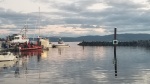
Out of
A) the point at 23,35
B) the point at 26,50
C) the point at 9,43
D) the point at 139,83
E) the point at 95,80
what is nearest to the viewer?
the point at 139,83

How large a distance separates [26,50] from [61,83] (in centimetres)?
8408

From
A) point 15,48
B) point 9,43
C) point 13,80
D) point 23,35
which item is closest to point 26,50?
point 15,48

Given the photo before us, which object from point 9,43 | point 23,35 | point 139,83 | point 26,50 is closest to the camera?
point 139,83

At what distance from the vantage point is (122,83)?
104ft

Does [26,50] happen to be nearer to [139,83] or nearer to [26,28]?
[26,28]

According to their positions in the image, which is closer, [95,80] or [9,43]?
[95,80]

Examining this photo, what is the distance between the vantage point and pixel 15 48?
382 feet

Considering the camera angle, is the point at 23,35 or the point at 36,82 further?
the point at 23,35

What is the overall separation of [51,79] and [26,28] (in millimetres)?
113783

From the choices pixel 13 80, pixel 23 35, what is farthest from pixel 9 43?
pixel 13 80

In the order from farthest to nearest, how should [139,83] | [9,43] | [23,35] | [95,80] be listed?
1. [23,35]
2. [9,43]
3. [95,80]
4. [139,83]

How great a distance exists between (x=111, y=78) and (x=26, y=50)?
81337 mm

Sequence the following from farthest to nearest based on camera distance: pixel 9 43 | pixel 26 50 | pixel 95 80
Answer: pixel 9 43 → pixel 26 50 → pixel 95 80

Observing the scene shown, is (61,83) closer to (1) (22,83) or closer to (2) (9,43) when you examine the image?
(1) (22,83)
